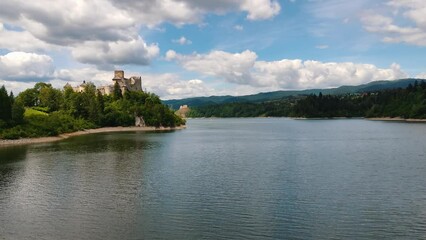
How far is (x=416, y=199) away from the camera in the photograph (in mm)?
31781

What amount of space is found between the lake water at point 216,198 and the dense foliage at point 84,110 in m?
55.9

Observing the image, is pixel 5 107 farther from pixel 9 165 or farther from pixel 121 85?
pixel 121 85

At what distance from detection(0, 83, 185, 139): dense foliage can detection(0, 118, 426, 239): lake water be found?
2202 inches

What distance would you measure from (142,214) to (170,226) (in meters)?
3.69

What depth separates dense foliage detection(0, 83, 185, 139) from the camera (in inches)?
4397

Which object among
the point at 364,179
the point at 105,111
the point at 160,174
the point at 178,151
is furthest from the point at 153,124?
the point at 364,179

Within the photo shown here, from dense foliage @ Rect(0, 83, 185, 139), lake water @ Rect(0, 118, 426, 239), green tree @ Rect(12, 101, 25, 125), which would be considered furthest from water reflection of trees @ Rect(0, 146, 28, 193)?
dense foliage @ Rect(0, 83, 185, 139)

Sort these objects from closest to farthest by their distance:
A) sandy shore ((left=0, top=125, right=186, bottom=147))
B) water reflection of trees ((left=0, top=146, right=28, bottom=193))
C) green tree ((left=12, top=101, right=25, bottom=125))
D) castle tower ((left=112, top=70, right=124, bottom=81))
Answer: water reflection of trees ((left=0, top=146, right=28, bottom=193)) → sandy shore ((left=0, top=125, right=186, bottom=147)) → green tree ((left=12, top=101, right=25, bottom=125)) → castle tower ((left=112, top=70, right=124, bottom=81))

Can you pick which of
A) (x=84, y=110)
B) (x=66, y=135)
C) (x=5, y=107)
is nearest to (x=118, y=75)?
(x=84, y=110)

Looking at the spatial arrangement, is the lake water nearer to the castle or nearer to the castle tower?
the castle

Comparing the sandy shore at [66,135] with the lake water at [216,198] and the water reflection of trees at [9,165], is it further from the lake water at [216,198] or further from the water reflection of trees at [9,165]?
the lake water at [216,198]

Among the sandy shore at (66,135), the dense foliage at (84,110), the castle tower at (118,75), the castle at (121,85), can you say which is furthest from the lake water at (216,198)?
the castle tower at (118,75)

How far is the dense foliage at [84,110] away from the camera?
366 ft

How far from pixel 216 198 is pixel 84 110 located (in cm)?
11953
